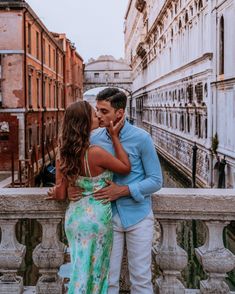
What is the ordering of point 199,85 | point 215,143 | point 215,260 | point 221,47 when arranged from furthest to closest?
point 199,85, point 215,143, point 221,47, point 215,260

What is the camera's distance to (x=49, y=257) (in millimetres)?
2816

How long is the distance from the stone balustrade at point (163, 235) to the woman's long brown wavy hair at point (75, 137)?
423mm

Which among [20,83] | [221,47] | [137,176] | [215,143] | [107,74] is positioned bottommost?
[215,143]

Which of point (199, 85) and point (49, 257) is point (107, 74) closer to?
point (199, 85)

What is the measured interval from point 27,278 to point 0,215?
639 centimetres

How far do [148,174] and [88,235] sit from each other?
0.45 meters

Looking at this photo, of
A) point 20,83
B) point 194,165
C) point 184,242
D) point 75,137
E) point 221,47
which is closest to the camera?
point 75,137

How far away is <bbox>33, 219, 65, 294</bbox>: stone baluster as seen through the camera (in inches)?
111

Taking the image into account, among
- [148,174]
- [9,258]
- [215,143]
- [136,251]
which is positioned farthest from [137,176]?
[215,143]

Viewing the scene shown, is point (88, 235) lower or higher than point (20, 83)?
lower

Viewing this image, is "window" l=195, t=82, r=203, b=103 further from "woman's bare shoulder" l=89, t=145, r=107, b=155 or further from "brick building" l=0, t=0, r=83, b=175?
"woman's bare shoulder" l=89, t=145, r=107, b=155

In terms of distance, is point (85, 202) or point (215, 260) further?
point (215, 260)

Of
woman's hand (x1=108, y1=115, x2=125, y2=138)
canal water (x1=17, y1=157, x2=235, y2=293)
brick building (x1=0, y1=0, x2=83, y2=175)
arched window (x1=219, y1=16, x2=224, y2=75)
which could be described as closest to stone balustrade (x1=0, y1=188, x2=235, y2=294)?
woman's hand (x1=108, y1=115, x2=125, y2=138)

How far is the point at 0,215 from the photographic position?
283cm
